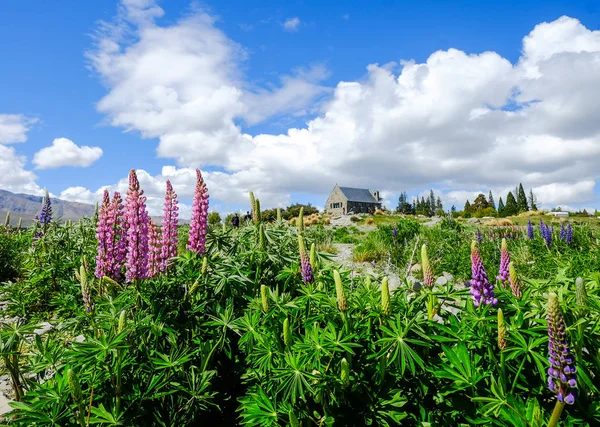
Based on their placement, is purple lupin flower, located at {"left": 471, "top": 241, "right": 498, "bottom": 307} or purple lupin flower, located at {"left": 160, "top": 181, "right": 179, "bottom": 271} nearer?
purple lupin flower, located at {"left": 471, "top": 241, "right": 498, "bottom": 307}

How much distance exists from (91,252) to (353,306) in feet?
14.4

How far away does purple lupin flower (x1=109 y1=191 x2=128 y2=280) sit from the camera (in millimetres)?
3490

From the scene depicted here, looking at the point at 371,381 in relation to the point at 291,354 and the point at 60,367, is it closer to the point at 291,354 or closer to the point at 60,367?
the point at 291,354

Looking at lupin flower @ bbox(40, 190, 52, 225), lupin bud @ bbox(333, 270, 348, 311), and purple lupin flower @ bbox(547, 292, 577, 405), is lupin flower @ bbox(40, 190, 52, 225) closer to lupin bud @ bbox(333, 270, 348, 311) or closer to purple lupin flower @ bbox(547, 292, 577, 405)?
lupin bud @ bbox(333, 270, 348, 311)

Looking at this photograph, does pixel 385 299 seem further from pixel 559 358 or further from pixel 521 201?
pixel 521 201

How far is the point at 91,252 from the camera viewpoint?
5227 mm

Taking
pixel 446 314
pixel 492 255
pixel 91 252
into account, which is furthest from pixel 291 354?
pixel 492 255

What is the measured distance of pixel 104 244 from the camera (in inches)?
137

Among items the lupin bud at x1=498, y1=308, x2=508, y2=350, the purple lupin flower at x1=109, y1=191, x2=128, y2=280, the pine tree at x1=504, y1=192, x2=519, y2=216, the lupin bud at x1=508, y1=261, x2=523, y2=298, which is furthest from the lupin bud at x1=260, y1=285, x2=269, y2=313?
the pine tree at x1=504, y1=192, x2=519, y2=216

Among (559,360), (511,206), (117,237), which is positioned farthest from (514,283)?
(511,206)

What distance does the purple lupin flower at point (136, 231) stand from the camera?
9.91 feet

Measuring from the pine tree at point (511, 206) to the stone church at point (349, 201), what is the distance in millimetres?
23053

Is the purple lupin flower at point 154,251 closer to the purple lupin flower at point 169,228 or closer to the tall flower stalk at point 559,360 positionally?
the purple lupin flower at point 169,228

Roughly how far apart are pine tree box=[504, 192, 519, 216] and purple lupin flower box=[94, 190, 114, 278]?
68219 mm
